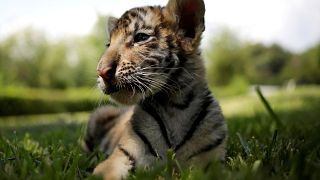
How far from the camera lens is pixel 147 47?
145 inches

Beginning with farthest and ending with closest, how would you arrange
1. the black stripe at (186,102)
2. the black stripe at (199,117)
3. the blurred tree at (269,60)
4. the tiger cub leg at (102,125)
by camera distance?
the blurred tree at (269,60) < the tiger cub leg at (102,125) < the black stripe at (186,102) < the black stripe at (199,117)

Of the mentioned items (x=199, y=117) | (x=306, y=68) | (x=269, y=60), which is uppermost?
(x=199, y=117)

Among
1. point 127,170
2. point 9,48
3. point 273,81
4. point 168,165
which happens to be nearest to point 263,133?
point 127,170

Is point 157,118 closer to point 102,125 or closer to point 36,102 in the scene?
point 102,125

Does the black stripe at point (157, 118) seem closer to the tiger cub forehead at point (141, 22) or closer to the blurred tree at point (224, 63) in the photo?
the tiger cub forehead at point (141, 22)

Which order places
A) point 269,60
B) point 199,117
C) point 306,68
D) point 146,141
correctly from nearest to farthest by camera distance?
1. point 146,141
2. point 199,117
3. point 306,68
4. point 269,60

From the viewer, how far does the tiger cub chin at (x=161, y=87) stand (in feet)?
11.6

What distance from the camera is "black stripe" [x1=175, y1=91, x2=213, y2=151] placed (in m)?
3.67

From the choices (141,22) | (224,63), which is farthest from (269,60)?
(141,22)

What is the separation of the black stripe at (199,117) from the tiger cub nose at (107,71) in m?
0.74

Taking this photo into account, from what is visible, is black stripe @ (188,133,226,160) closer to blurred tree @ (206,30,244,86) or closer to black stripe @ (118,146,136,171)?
black stripe @ (118,146,136,171)

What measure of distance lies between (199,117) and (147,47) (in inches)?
26.7

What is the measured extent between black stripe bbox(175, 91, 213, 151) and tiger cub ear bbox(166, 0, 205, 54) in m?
0.41

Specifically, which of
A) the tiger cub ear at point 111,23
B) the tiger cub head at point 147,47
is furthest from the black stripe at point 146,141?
the tiger cub ear at point 111,23
